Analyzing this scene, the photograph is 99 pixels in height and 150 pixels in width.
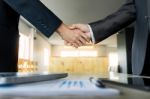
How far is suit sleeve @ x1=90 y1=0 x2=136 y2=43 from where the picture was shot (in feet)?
3.66

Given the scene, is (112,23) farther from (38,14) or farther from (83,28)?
(38,14)

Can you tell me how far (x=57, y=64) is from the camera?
11391 millimetres

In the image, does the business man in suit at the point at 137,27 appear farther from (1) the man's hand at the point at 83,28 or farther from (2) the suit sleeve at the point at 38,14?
(2) the suit sleeve at the point at 38,14

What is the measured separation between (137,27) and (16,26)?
763 mm

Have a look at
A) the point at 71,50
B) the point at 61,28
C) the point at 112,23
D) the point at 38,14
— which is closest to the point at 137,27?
the point at 112,23

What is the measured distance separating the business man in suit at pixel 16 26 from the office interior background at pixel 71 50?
1134 mm

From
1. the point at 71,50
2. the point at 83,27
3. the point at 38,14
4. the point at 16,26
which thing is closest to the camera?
the point at 38,14

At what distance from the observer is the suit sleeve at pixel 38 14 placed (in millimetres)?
881

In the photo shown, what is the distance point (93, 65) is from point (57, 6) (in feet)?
19.9

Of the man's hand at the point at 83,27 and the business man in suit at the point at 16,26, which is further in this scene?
the man's hand at the point at 83,27

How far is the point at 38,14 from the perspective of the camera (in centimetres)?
89

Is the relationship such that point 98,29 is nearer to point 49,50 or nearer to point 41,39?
point 41,39

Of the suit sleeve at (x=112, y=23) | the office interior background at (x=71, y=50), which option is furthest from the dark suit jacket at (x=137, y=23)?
the office interior background at (x=71, y=50)

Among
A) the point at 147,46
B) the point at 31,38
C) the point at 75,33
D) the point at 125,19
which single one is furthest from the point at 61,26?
the point at 31,38
